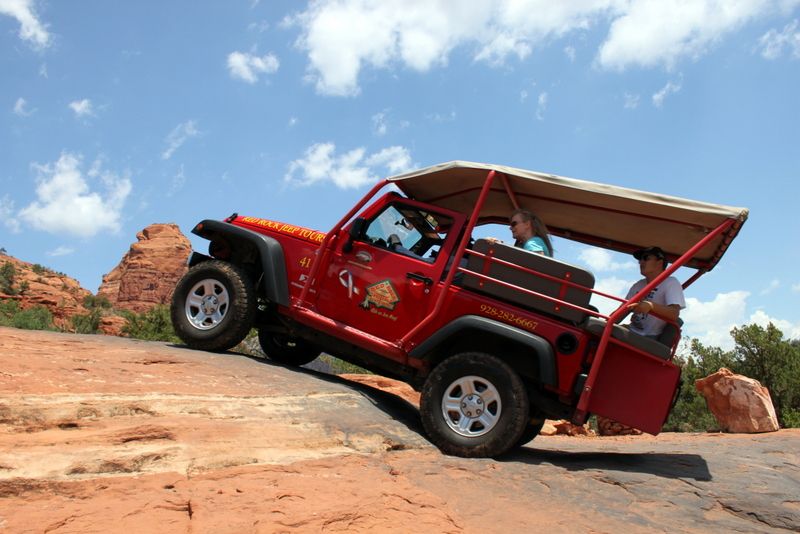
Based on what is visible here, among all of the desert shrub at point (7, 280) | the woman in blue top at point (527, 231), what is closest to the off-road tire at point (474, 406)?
the woman in blue top at point (527, 231)

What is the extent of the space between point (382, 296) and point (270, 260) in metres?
1.22

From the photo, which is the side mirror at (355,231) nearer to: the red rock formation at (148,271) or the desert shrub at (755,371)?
the desert shrub at (755,371)

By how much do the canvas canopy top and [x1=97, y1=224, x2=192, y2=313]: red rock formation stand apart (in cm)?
6275

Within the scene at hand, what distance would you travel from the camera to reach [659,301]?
5.07 metres

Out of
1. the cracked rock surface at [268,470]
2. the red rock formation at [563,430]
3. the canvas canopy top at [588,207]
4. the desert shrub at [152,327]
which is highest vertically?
the canvas canopy top at [588,207]

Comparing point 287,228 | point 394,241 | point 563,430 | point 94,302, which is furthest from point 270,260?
point 94,302

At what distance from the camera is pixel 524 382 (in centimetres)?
510

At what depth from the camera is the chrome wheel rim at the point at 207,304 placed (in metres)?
6.24

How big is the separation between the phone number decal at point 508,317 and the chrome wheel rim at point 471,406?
1.78ft

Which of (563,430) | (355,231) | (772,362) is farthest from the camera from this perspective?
(772,362)

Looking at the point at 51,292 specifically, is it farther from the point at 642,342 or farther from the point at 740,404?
the point at 642,342

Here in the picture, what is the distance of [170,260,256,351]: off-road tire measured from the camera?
6.06m

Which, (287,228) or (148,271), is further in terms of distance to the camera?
(148,271)

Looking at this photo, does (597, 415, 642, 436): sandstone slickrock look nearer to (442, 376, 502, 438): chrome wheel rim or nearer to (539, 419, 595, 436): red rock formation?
(539, 419, 595, 436): red rock formation
